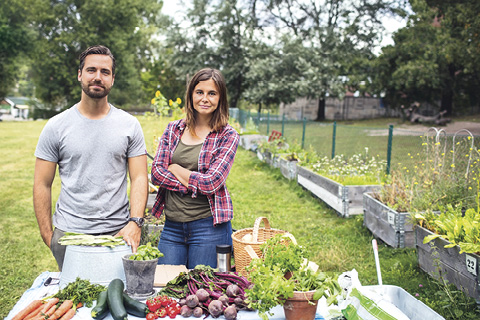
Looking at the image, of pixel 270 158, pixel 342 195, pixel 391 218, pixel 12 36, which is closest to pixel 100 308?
pixel 391 218

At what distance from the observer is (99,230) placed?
2508 mm

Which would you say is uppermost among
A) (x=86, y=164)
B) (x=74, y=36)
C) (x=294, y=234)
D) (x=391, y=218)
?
(x=74, y=36)

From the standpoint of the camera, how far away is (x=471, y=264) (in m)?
3.57

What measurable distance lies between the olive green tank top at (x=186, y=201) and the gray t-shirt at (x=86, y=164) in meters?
0.38

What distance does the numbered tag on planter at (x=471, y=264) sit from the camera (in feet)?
11.6

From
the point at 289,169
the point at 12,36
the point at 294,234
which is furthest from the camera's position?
the point at 12,36

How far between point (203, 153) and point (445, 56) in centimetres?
2132

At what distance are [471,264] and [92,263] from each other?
2954 millimetres

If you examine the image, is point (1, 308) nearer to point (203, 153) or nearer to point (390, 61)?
point (203, 153)

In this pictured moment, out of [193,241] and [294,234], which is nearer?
[193,241]

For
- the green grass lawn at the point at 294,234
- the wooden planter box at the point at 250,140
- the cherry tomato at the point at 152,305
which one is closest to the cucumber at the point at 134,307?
the cherry tomato at the point at 152,305

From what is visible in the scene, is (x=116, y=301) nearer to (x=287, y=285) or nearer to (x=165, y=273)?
(x=165, y=273)

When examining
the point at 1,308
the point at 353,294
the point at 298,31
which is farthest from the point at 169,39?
the point at 353,294

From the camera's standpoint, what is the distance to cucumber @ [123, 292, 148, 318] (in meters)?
2.02
